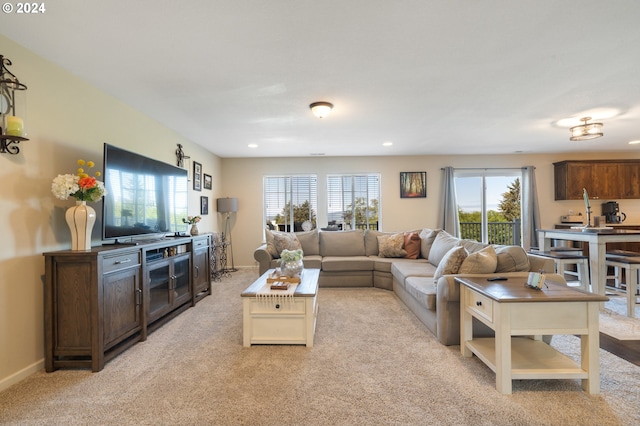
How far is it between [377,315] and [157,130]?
377 centimetres

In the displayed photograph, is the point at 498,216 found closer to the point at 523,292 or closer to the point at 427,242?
the point at 427,242

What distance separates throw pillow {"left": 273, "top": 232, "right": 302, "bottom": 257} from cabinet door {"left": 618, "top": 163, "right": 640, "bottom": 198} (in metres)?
6.77

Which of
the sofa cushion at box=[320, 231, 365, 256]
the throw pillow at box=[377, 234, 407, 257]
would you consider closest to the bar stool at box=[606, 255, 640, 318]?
the throw pillow at box=[377, 234, 407, 257]

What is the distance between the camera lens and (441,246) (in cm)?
408

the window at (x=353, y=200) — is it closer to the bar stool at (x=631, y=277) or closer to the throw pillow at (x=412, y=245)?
the throw pillow at (x=412, y=245)

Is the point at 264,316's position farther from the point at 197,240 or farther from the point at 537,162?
the point at 537,162

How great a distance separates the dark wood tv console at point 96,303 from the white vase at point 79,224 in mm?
110

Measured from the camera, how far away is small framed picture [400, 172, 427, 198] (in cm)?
654

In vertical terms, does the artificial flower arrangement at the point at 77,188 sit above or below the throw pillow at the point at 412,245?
above

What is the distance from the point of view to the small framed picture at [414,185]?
6539 millimetres

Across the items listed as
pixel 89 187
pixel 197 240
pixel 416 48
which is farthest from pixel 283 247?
pixel 416 48

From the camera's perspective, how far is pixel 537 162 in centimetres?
647

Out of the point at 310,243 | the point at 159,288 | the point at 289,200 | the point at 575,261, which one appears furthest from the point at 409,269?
the point at 289,200

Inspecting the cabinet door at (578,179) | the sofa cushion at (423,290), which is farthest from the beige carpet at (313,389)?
the cabinet door at (578,179)
